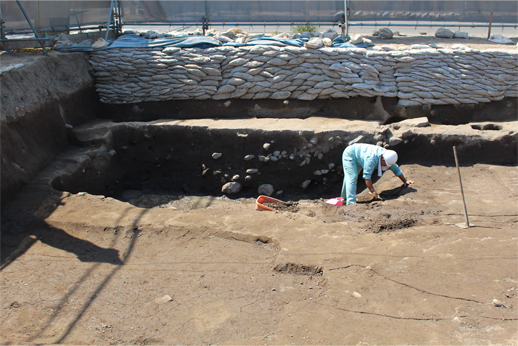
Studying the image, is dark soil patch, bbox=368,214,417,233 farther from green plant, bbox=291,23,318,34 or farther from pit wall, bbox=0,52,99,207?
green plant, bbox=291,23,318,34

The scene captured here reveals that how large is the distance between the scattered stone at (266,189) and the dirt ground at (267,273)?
5.14 ft

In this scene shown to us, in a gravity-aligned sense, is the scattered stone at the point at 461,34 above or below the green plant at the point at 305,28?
below

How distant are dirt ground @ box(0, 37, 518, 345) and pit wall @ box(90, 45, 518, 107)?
2549 millimetres

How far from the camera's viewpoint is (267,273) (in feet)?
12.7

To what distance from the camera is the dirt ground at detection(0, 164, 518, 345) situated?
312 cm

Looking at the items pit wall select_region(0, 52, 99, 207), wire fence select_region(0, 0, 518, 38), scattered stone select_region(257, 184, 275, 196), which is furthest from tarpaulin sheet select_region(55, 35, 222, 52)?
scattered stone select_region(257, 184, 275, 196)

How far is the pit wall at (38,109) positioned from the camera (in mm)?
5453

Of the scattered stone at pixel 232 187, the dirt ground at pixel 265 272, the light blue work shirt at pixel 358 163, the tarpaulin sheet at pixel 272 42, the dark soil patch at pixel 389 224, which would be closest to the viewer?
the dirt ground at pixel 265 272

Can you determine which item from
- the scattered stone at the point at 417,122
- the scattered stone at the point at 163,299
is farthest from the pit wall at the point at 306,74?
the scattered stone at the point at 163,299

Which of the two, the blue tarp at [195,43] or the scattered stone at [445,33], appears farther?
the scattered stone at [445,33]

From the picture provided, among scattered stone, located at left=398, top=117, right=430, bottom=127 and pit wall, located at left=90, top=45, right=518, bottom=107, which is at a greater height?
pit wall, located at left=90, top=45, right=518, bottom=107

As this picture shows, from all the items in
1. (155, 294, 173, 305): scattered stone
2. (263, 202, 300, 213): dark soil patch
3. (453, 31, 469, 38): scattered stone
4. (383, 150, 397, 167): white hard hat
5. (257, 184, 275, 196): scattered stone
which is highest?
(453, 31, 469, 38): scattered stone

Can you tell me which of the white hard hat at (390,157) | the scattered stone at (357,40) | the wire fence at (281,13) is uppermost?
the wire fence at (281,13)

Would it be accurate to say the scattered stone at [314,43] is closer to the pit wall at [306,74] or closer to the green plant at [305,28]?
the pit wall at [306,74]
